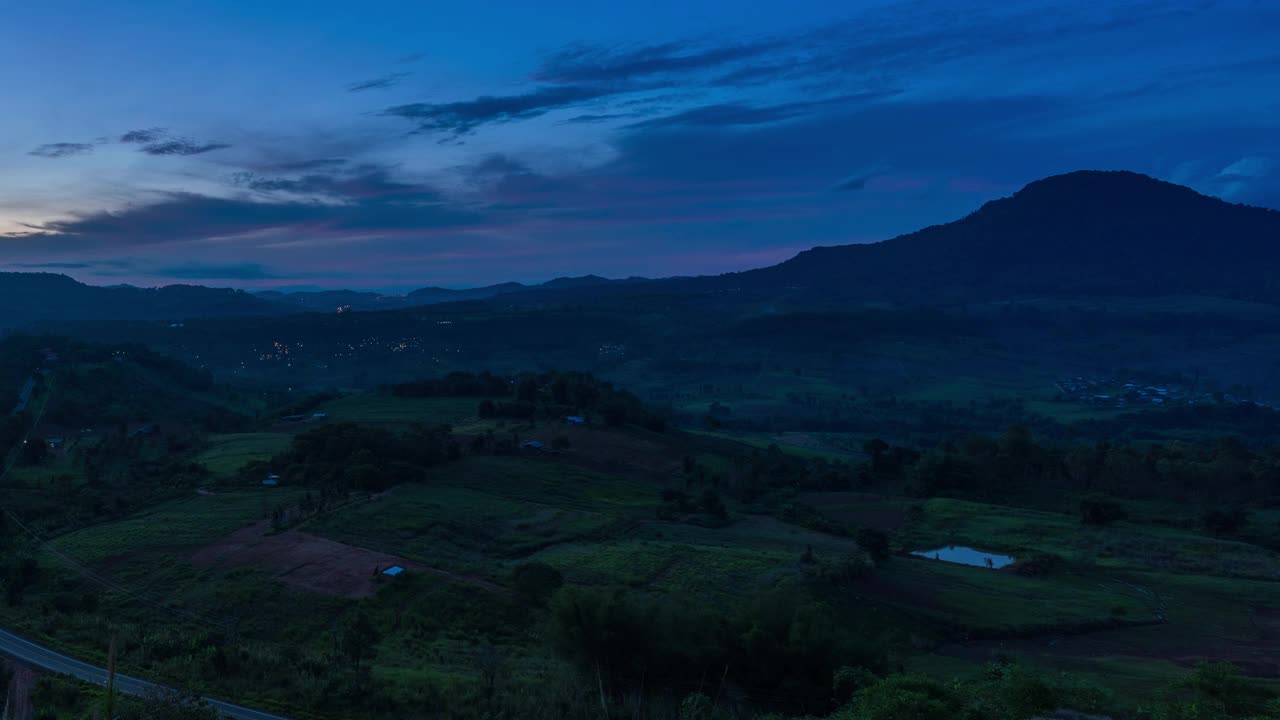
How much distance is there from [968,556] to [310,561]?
154 feet

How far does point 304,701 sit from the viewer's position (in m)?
24.4

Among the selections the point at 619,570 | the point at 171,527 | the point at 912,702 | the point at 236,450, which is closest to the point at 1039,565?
the point at 619,570

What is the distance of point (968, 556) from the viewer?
57312 millimetres

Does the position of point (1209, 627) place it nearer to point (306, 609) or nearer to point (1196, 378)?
point (306, 609)

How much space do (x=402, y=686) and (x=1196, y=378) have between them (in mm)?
231979

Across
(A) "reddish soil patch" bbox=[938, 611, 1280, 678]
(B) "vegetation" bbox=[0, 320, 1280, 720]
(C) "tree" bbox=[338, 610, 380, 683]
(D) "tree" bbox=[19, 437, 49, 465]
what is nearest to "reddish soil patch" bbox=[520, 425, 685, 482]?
(B) "vegetation" bbox=[0, 320, 1280, 720]

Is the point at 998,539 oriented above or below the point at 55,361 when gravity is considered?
below

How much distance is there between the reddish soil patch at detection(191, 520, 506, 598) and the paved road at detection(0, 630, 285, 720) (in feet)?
37.7

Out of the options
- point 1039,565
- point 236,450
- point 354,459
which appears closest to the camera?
point 1039,565

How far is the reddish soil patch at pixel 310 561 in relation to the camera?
40.1 meters

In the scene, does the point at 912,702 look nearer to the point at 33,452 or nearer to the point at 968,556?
the point at 968,556

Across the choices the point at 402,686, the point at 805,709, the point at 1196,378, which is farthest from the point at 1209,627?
the point at 1196,378

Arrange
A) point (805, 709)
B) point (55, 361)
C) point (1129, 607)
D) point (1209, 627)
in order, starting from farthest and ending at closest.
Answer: point (55, 361)
point (1129, 607)
point (1209, 627)
point (805, 709)

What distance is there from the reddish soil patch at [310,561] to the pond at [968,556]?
35.4 meters
